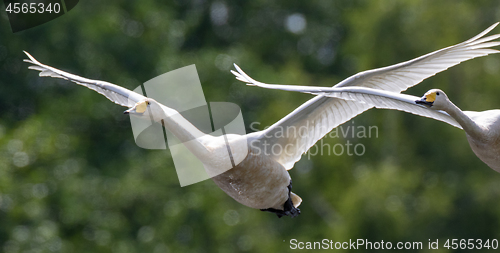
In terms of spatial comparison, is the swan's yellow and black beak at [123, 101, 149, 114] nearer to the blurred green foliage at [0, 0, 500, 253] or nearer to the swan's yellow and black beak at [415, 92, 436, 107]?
the swan's yellow and black beak at [415, 92, 436, 107]

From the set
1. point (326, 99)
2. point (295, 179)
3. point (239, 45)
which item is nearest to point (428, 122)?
point (295, 179)

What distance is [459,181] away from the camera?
1781cm

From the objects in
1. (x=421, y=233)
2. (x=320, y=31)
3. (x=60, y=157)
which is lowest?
(x=421, y=233)

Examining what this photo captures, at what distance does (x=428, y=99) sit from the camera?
5.84 meters

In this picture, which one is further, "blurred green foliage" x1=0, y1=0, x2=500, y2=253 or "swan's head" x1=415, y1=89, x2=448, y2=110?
"blurred green foliage" x1=0, y1=0, x2=500, y2=253

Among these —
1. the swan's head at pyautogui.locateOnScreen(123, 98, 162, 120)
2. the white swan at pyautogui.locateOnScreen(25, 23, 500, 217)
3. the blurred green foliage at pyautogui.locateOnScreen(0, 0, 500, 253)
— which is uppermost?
the swan's head at pyautogui.locateOnScreen(123, 98, 162, 120)

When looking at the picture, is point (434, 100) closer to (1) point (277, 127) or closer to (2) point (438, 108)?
(2) point (438, 108)

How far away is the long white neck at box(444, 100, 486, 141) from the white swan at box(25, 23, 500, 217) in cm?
61

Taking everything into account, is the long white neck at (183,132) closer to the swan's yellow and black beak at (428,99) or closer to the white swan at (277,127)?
the white swan at (277,127)

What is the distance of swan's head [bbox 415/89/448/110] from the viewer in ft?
19.1

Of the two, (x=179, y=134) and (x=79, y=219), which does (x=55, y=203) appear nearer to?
(x=79, y=219)

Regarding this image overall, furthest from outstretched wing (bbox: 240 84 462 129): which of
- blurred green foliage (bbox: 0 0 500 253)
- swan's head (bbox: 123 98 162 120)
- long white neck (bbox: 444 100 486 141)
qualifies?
blurred green foliage (bbox: 0 0 500 253)

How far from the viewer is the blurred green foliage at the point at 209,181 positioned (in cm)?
1645

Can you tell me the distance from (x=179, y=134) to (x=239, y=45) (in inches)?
712
